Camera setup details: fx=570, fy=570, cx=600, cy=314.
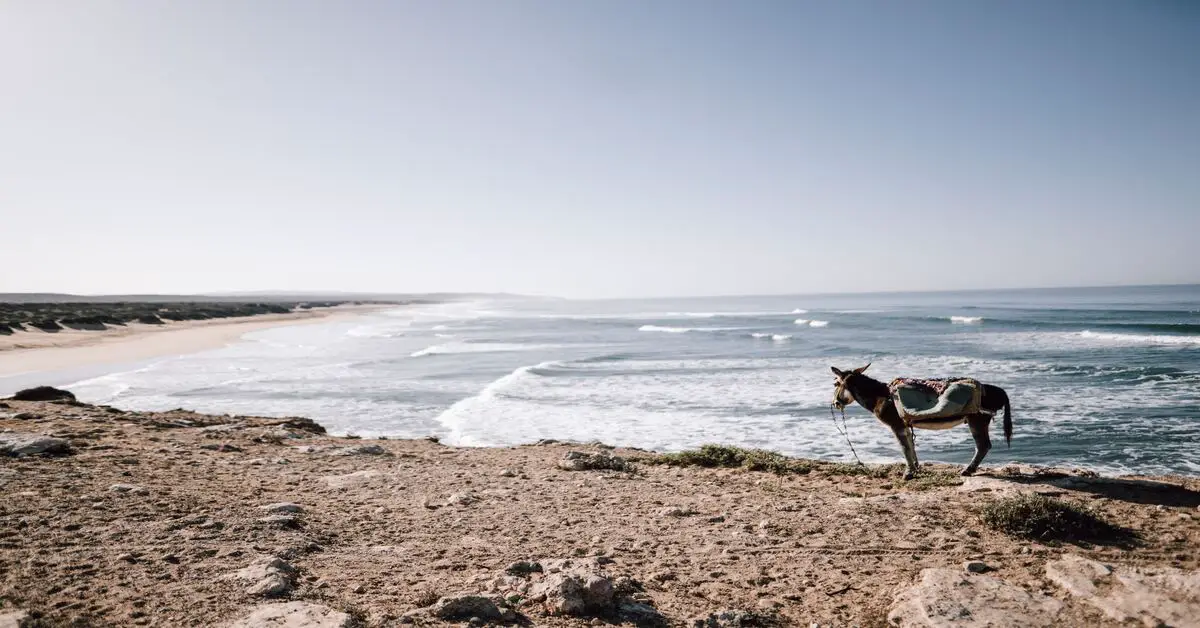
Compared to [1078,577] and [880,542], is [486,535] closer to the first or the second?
[880,542]

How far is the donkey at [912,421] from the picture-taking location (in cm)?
682

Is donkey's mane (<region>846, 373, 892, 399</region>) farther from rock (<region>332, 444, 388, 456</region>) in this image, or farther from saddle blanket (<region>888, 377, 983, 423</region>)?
rock (<region>332, 444, 388, 456</region>)

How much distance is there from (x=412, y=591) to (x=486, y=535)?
1314mm

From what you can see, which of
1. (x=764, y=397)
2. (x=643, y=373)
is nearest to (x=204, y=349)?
(x=643, y=373)

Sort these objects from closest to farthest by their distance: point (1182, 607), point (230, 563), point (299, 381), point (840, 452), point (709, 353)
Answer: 1. point (1182, 607)
2. point (230, 563)
3. point (840, 452)
4. point (299, 381)
5. point (709, 353)

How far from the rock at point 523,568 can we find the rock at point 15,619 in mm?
2823

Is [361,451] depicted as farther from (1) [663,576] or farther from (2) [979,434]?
(2) [979,434]

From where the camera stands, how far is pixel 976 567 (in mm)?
4398

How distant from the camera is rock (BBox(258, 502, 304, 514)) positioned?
223 inches

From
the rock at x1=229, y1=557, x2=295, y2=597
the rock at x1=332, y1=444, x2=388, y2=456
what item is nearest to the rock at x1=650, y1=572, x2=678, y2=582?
the rock at x1=229, y1=557, x2=295, y2=597

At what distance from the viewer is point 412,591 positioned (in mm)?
4105

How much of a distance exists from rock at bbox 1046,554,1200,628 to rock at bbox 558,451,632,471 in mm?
4895

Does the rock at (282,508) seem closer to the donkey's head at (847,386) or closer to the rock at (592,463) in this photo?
the rock at (592,463)

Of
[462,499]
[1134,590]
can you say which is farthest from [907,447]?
[462,499]
